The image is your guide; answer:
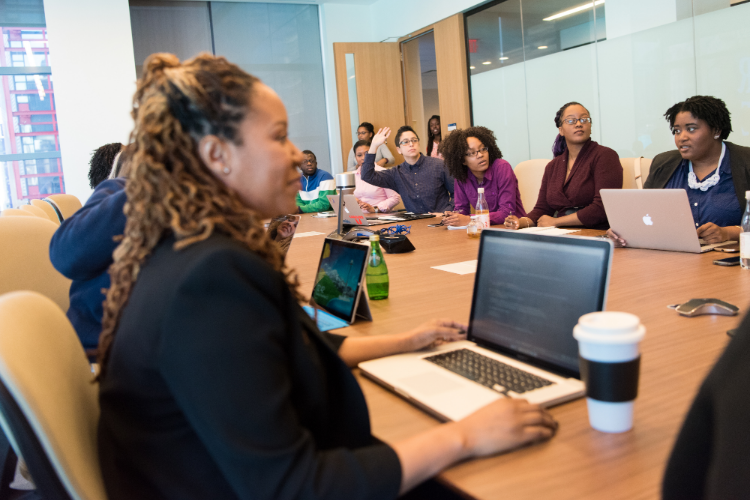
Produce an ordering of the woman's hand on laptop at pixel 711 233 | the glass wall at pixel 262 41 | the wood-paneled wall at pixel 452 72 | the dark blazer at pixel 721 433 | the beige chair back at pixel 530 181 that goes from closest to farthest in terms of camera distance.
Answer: the dark blazer at pixel 721 433, the woman's hand on laptop at pixel 711 233, the beige chair back at pixel 530 181, the wood-paneled wall at pixel 452 72, the glass wall at pixel 262 41

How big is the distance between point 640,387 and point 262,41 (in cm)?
764

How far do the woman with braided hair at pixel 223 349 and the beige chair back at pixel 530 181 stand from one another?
356cm

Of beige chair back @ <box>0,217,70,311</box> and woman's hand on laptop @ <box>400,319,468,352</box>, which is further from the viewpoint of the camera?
beige chair back @ <box>0,217,70,311</box>

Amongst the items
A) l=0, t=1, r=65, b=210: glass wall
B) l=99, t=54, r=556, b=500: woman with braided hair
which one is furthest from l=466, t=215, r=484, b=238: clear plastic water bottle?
l=0, t=1, r=65, b=210: glass wall

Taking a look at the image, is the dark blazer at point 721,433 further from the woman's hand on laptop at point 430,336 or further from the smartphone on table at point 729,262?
the smartphone on table at point 729,262

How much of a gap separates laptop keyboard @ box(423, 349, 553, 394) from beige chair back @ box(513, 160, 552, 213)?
128 inches

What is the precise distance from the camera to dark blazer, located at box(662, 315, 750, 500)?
1.30 feet

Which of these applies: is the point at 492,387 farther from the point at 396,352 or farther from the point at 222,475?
the point at 222,475

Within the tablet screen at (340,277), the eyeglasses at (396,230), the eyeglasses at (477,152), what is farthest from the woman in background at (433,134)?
the tablet screen at (340,277)

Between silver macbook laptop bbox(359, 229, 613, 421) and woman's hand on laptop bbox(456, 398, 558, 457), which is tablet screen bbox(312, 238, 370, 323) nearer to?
silver macbook laptop bbox(359, 229, 613, 421)

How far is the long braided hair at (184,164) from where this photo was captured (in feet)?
2.70

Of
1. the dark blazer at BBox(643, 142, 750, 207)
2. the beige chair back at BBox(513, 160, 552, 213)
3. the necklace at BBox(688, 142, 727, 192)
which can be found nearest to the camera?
the dark blazer at BBox(643, 142, 750, 207)

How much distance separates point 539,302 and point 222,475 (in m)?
0.61

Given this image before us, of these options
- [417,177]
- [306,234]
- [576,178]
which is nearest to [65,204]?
[306,234]
